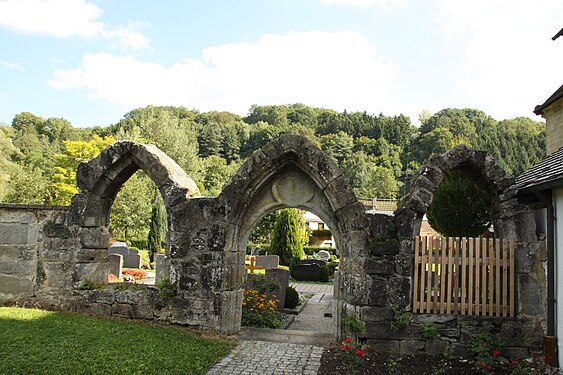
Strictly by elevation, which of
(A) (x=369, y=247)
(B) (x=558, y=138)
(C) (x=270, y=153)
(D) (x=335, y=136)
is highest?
(D) (x=335, y=136)

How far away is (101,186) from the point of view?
30.5 feet

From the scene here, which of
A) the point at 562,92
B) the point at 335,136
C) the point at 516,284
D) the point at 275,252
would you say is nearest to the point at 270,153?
the point at 516,284

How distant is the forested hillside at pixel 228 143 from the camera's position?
30386 millimetres

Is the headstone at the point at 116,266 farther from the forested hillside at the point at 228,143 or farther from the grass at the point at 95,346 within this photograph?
the forested hillside at the point at 228,143

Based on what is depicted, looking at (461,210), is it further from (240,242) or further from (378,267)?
(240,242)

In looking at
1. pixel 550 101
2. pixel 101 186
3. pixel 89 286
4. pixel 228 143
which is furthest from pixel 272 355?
pixel 228 143

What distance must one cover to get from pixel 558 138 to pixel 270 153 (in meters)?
9.89

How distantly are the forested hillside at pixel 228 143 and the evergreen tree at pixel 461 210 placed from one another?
17.0 meters

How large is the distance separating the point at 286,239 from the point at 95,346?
15.8 metres

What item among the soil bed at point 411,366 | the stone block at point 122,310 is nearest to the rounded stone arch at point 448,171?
the soil bed at point 411,366

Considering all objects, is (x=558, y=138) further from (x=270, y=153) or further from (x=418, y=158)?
(x=418, y=158)

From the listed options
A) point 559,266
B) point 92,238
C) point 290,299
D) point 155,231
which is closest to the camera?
point 559,266

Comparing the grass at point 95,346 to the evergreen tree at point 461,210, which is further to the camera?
the evergreen tree at point 461,210

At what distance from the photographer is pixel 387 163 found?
75.0 metres
